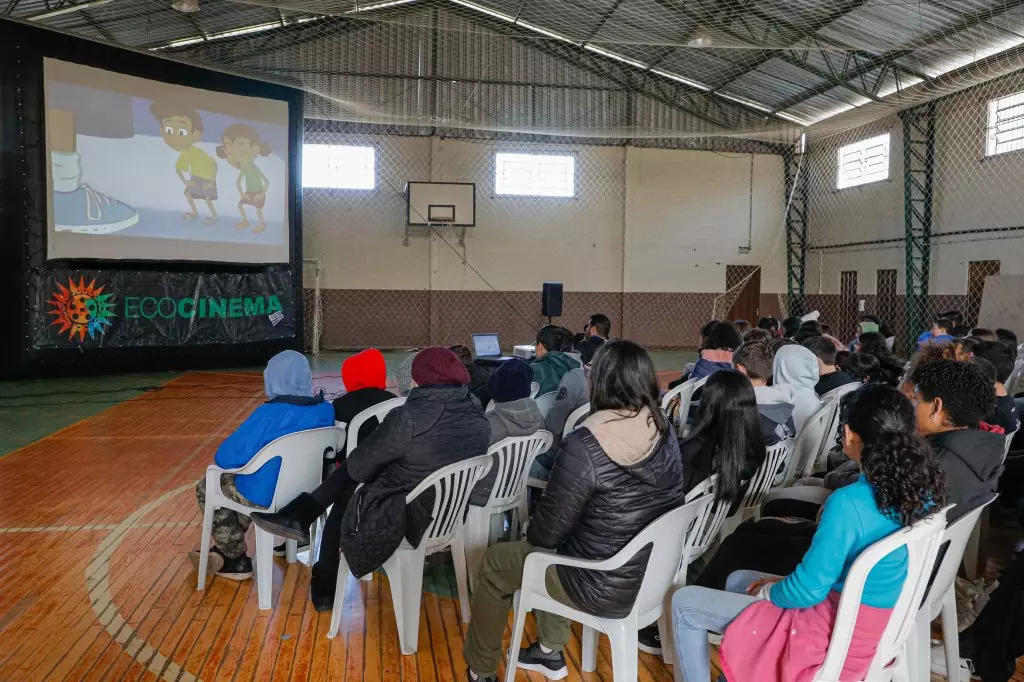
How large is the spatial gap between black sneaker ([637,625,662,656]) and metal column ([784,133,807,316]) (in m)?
13.3

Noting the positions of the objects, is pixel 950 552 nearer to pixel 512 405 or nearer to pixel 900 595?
pixel 900 595

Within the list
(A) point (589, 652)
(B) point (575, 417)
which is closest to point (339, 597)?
(A) point (589, 652)

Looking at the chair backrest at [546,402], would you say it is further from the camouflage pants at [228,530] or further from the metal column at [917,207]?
the metal column at [917,207]

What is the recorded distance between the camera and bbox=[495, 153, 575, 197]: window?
550 inches

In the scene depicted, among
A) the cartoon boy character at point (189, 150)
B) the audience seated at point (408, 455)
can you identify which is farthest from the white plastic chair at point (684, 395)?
the cartoon boy character at point (189, 150)

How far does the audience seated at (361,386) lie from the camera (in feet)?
10.5

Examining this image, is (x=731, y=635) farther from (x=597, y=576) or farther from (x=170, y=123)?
(x=170, y=123)

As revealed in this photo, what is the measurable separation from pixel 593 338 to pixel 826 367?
1899 mm

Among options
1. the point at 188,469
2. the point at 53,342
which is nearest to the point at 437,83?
the point at 53,342

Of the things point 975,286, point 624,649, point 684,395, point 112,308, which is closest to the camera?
point 624,649

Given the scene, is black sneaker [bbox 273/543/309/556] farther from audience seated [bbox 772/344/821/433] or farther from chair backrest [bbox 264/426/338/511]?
audience seated [bbox 772/344/821/433]

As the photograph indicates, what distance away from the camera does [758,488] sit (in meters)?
2.80

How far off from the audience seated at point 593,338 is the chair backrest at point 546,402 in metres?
1.42

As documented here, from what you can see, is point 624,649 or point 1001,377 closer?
point 624,649
